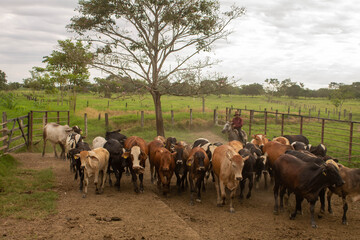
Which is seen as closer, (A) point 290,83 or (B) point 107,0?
(B) point 107,0

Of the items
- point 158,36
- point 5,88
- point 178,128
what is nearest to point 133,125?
point 178,128

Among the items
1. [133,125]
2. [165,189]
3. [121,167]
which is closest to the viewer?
[165,189]

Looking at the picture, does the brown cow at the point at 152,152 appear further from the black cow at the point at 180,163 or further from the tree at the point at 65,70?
the tree at the point at 65,70

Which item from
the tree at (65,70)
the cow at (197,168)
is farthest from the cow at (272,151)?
the tree at (65,70)

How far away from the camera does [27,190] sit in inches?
319

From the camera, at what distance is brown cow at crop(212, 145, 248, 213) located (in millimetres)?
7125

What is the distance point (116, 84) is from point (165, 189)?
8875mm

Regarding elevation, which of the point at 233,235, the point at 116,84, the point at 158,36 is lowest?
the point at 233,235

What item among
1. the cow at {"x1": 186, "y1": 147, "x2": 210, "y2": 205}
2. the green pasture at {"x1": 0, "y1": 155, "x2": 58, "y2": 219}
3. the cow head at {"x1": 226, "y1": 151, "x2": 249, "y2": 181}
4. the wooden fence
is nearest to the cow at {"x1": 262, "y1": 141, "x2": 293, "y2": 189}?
the cow head at {"x1": 226, "y1": 151, "x2": 249, "y2": 181}

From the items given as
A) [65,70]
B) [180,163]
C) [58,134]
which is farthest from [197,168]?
[65,70]

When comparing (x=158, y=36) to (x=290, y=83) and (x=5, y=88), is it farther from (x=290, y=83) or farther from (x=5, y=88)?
(x=290, y=83)

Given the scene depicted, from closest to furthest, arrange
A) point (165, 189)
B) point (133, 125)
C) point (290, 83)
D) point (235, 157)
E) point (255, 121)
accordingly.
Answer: point (235, 157)
point (165, 189)
point (133, 125)
point (255, 121)
point (290, 83)

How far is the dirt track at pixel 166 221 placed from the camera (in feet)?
18.3

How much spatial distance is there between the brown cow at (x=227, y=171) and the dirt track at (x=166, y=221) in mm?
402
